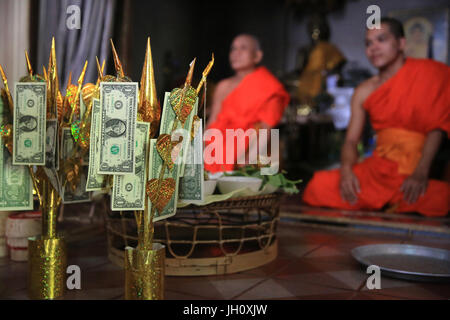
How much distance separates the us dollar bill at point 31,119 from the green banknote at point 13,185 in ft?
0.21

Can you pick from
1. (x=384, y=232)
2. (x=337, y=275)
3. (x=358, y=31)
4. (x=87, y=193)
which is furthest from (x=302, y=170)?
(x=87, y=193)

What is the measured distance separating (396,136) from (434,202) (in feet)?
1.31

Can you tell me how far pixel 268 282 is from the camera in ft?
3.87

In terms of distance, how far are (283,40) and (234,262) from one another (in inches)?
197

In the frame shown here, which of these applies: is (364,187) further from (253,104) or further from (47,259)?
(47,259)

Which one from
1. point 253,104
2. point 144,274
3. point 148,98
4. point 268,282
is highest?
point 253,104

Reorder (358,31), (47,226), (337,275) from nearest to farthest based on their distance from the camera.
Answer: (47,226) → (337,275) → (358,31)

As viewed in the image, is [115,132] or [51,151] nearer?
[115,132]

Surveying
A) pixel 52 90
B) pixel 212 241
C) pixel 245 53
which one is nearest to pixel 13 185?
pixel 52 90

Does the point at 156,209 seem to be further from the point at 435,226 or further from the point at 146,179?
the point at 435,226

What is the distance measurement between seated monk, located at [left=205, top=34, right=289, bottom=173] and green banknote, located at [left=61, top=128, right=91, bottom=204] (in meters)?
1.61

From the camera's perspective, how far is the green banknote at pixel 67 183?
1.00 meters

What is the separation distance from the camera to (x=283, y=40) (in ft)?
19.3

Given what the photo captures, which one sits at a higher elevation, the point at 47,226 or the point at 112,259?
the point at 47,226
